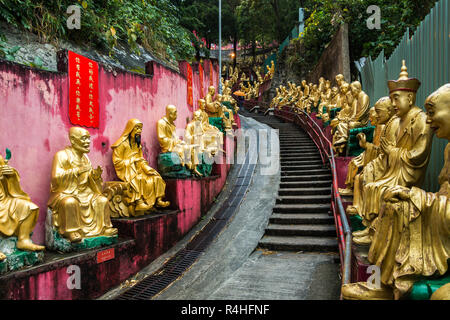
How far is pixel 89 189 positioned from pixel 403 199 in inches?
155

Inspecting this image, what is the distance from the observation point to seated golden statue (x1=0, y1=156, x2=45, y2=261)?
3.74m

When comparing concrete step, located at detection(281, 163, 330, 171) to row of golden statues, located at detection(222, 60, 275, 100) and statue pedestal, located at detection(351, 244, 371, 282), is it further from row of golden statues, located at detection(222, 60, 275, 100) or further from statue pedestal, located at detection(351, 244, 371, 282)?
row of golden statues, located at detection(222, 60, 275, 100)

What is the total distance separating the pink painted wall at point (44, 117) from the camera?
4.38 m

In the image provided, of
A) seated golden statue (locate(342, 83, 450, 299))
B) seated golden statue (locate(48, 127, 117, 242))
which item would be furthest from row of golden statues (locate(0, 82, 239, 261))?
seated golden statue (locate(342, 83, 450, 299))

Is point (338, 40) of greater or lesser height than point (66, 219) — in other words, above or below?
above

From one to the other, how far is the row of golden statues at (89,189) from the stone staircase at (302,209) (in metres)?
1.96

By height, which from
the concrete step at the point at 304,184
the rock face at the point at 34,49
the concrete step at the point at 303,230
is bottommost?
the concrete step at the point at 303,230

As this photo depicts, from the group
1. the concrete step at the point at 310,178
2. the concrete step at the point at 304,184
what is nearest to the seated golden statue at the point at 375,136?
the concrete step at the point at 304,184

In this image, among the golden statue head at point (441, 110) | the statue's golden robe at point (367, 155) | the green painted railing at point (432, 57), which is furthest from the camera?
the statue's golden robe at point (367, 155)

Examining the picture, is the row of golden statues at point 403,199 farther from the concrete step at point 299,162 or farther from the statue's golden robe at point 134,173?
the concrete step at point 299,162
